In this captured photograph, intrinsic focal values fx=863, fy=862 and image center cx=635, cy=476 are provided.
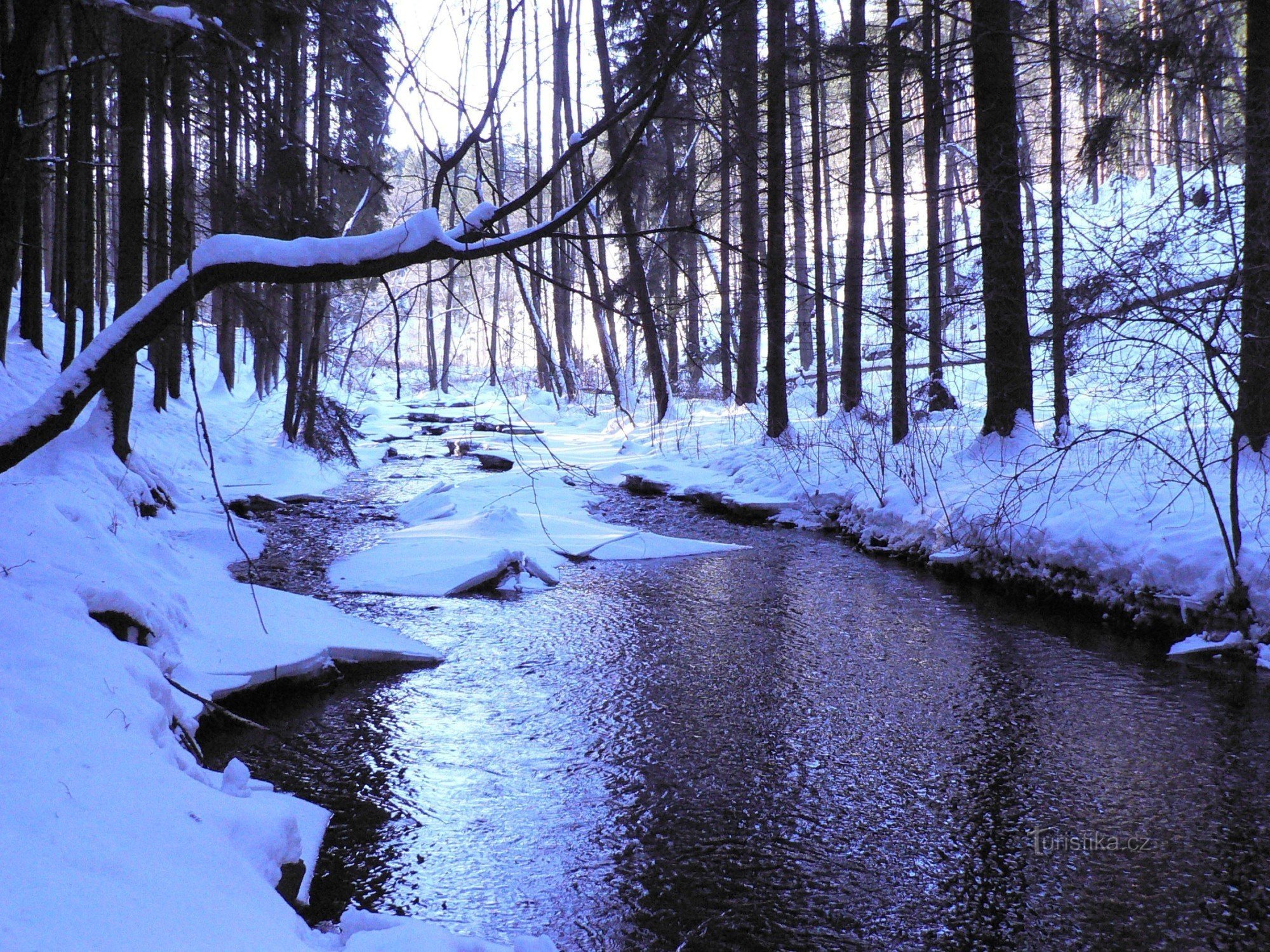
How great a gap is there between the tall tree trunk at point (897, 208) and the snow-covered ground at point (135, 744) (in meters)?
7.44

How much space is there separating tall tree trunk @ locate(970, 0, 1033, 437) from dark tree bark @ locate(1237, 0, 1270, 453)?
2.29 meters

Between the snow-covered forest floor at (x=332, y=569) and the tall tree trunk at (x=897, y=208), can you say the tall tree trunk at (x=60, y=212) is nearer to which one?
the snow-covered forest floor at (x=332, y=569)

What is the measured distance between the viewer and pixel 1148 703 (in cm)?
533

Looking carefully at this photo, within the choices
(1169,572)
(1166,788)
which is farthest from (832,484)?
(1166,788)

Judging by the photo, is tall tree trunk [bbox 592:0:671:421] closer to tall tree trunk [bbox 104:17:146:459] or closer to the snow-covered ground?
the snow-covered ground

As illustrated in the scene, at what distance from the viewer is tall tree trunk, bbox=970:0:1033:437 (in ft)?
31.8

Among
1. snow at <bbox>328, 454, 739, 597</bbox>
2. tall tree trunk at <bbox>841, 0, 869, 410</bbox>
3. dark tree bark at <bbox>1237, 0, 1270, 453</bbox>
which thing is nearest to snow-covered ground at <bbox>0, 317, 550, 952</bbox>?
snow at <bbox>328, 454, 739, 597</bbox>

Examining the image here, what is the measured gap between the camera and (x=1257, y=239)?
6.51 metres

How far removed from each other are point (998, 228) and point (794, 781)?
776 cm

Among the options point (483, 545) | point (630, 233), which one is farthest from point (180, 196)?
point (630, 233)

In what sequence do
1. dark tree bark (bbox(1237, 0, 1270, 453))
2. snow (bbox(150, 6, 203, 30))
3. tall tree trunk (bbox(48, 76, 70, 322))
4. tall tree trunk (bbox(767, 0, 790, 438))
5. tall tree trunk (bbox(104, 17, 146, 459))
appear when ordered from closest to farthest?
snow (bbox(150, 6, 203, 30)) → dark tree bark (bbox(1237, 0, 1270, 453)) → tall tree trunk (bbox(104, 17, 146, 459)) → tall tree trunk (bbox(767, 0, 790, 438)) → tall tree trunk (bbox(48, 76, 70, 322))

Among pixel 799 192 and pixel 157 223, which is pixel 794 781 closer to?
pixel 157 223

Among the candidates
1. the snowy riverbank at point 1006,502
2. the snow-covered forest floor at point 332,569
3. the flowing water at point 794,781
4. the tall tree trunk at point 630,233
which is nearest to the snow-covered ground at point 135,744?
the snow-covered forest floor at point 332,569

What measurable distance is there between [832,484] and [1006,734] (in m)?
6.97
